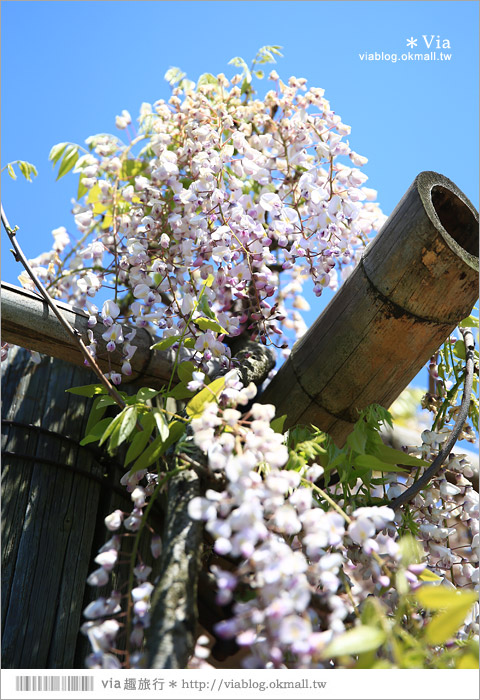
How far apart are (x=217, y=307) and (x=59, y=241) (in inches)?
24.9

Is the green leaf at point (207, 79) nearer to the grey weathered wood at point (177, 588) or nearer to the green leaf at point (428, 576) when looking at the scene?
the grey weathered wood at point (177, 588)

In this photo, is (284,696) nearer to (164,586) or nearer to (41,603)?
(164,586)

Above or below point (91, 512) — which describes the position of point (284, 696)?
above

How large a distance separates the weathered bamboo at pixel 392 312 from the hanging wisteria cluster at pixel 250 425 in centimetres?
14

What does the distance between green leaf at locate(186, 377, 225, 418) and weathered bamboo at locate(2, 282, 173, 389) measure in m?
0.41

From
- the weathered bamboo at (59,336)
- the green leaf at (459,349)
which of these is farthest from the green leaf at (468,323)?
the weathered bamboo at (59,336)

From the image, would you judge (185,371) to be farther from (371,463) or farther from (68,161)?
(68,161)

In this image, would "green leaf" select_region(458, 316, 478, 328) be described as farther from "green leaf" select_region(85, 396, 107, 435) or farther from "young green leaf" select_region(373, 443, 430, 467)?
"green leaf" select_region(85, 396, 107, 435)

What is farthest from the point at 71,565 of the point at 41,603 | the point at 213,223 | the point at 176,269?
the point at 213,223

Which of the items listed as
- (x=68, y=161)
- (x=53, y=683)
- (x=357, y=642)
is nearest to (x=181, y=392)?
(x=53, y=683)

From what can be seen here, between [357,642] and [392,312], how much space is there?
0.78 m

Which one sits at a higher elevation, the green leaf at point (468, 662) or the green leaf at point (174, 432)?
the green leaf at point (174, 432)

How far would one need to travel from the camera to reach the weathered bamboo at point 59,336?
1.54m

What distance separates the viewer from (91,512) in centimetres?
180
